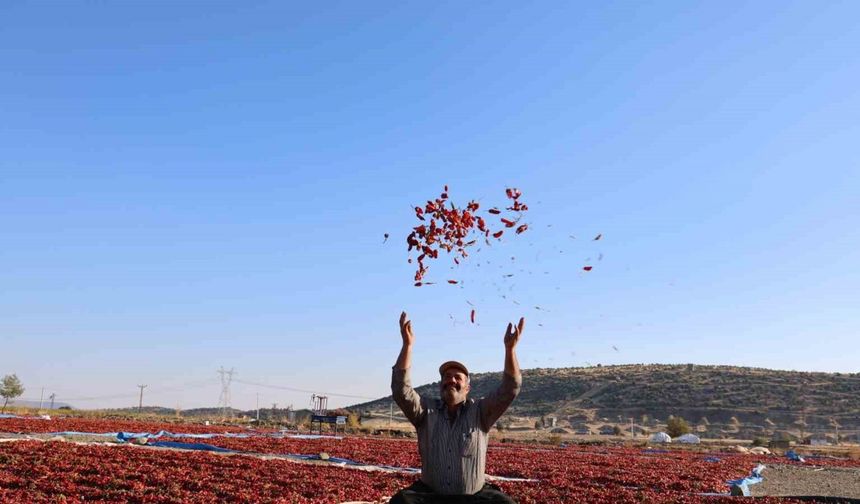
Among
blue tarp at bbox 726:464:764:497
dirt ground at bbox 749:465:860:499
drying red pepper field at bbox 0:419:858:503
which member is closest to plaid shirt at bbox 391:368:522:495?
drying red pepper field at bbox 0:419:858:503

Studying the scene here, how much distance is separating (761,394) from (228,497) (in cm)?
9361

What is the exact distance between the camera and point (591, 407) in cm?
9269

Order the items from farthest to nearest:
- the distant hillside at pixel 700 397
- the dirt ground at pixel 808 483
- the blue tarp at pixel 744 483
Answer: the distant hillside at pixel 700 397
the dirt ground at pixel 808 483
the blue tarp at pixel 744 483

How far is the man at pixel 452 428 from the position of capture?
5859mm

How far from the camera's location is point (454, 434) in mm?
5938

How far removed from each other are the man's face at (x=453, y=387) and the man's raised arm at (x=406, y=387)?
→ 0.25 m

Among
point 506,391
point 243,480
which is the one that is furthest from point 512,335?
point 243,480

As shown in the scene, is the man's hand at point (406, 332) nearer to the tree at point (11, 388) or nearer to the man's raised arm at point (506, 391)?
the man's raised arm at point (506, 391)

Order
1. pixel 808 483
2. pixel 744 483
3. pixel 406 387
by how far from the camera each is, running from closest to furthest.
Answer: pixel 406 387, pixel 744 483, pixel 808 483

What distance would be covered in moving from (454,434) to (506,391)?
60cm

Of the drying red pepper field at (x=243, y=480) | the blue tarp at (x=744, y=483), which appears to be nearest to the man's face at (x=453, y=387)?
the drying red pepper field at (x=243, y=480)

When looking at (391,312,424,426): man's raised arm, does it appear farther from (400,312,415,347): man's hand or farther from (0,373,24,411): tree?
(0,373,24,411): tree

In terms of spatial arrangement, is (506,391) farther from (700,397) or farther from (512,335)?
(700,397)

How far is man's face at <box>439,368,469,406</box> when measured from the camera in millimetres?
6117
